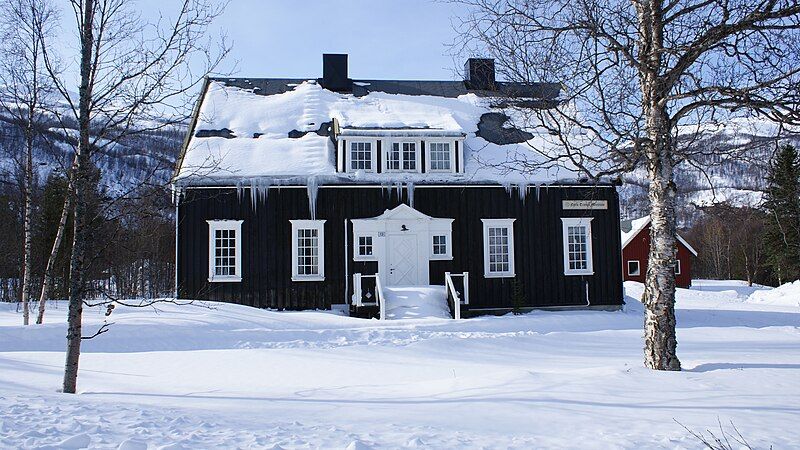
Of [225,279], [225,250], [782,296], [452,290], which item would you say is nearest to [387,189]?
[452,290]

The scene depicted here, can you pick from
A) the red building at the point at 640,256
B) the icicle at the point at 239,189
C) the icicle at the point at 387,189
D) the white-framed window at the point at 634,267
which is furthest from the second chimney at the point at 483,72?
the white-framed window at the point at 634,267

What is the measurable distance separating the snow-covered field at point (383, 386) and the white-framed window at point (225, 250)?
8.69 ft

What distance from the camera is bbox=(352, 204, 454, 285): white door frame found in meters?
18.8

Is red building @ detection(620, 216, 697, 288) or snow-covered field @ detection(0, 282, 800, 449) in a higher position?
red building @ detection(620, 216, 697, 288)

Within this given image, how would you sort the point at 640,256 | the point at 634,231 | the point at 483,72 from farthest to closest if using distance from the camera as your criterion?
the point at 634,231, the point at 640,256, the point at 483,72

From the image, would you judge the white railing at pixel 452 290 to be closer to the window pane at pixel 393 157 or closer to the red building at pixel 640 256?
the window pane at pixel 393 157

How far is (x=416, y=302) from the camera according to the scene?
1759cm

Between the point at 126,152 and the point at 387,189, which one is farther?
the point at 387,189

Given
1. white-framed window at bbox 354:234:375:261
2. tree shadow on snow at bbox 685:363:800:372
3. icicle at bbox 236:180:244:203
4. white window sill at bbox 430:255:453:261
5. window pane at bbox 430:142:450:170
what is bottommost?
tree shadow on snow at bbox 685:363:800:372

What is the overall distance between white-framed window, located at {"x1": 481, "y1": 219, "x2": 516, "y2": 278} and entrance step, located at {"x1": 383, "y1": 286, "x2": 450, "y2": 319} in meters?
1.89

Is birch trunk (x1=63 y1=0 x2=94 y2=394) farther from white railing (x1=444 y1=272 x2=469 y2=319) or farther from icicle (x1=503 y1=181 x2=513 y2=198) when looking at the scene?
icicle (x1=503 y1=181 x2=513 y2=198)

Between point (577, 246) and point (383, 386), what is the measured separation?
506 inches

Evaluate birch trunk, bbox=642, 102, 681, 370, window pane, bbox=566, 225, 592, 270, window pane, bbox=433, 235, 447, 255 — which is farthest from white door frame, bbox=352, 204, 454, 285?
birch trunk, bbox=642, 102, 681, 370

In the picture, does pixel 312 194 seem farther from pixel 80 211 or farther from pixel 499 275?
pixel 80 211
